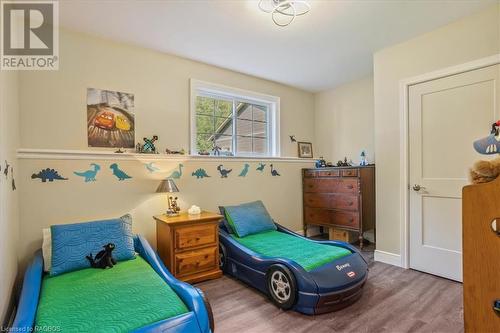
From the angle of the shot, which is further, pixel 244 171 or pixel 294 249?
pixel 244 171

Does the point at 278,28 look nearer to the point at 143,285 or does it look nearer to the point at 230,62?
the point at 230,62

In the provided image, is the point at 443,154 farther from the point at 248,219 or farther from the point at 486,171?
the point at 248,219

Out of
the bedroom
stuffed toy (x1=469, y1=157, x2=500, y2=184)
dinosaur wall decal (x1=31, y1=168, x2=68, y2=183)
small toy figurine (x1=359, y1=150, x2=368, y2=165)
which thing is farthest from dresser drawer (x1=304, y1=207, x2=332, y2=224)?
dinosaur wall decal (x1=31, y1=168, x2=68, y2=183)

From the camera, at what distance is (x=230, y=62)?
3.38 metres

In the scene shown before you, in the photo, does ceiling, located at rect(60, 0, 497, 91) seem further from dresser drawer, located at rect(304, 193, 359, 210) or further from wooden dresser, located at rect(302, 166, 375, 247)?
dresser drawer, located at rect(304, 193, 359, 210)

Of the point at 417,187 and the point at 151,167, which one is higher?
the point at 151,167

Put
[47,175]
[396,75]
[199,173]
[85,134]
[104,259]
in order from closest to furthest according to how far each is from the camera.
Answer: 1. [104,259]
2. [47,175]
3. [85,134]
4. [396,75]
5. [199,173]

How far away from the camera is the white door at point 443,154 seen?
8.05ft

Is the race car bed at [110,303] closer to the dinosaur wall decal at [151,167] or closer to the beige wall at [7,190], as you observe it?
the beige wall at [7,190]

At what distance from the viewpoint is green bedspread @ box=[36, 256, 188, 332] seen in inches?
54.9

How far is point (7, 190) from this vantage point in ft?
5.72

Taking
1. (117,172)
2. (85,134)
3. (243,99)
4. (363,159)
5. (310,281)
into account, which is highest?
(243,99)

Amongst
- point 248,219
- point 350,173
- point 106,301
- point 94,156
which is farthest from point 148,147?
point 350,173

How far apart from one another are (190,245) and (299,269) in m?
1.15
